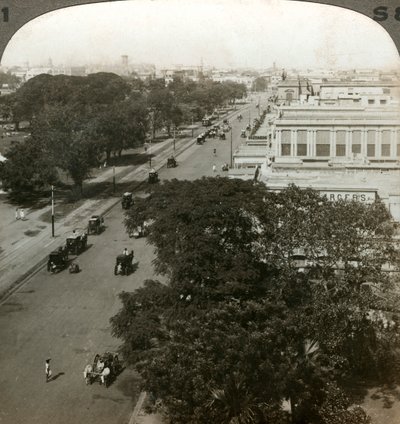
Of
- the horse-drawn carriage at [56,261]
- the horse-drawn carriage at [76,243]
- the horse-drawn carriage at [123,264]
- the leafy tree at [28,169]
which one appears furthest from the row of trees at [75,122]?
the horse-drawn carriage at [123,264]

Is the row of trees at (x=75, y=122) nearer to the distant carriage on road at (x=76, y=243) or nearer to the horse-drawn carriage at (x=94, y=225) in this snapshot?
the horse-drawn carriage at (x=94, y=225)

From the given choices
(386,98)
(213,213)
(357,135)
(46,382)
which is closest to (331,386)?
(213,213)

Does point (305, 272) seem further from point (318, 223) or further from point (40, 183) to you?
point (40, 183)

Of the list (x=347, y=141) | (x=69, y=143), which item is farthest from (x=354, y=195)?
(x=69, y=143)

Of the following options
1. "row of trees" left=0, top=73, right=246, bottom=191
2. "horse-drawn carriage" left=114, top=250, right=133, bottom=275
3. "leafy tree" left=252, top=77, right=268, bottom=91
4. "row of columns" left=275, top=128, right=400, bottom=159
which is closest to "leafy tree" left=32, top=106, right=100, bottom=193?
"row of trees" left=0, top=73, right=246, bottom=191

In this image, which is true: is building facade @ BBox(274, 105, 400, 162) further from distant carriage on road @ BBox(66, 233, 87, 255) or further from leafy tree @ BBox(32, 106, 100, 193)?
distant carriage on road @ BBox(66, 233, 87, 255)

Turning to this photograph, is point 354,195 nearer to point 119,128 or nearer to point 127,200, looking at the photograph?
point 127,200
